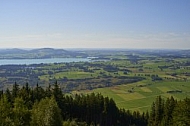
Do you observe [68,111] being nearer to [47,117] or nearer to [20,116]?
[20,116]

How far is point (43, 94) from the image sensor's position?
66.3m

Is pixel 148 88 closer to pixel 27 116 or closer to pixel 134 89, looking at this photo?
pixel 134 89

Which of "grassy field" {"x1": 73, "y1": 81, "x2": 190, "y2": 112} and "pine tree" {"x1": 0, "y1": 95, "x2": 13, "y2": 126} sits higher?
"pine tree" {"x1": 0, "y1": 95, "x2": 13, "y2": 126}

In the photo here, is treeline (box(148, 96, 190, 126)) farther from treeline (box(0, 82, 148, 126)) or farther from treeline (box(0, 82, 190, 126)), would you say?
treeline (box(0, 82, 148, 126))

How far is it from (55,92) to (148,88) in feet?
451

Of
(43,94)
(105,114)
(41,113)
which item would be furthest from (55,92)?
(41,113)

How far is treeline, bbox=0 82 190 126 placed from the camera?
129 ft

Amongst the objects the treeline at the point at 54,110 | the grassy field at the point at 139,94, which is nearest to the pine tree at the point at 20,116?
the treeline at the point at 54,110

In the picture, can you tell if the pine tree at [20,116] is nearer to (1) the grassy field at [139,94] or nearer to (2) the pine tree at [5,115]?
(2) the pine tree at [5,115]

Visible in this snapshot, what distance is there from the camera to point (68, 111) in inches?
2805

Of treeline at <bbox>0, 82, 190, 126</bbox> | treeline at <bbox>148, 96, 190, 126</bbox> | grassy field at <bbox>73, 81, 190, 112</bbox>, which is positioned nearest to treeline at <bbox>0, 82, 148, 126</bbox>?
treeline at <bbox>0, 82, 190, 126</bbox>

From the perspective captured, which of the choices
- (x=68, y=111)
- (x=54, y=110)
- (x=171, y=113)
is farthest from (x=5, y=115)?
(x=171, y=113)

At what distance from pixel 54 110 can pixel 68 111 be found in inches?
1246

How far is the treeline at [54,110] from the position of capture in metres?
39.0
